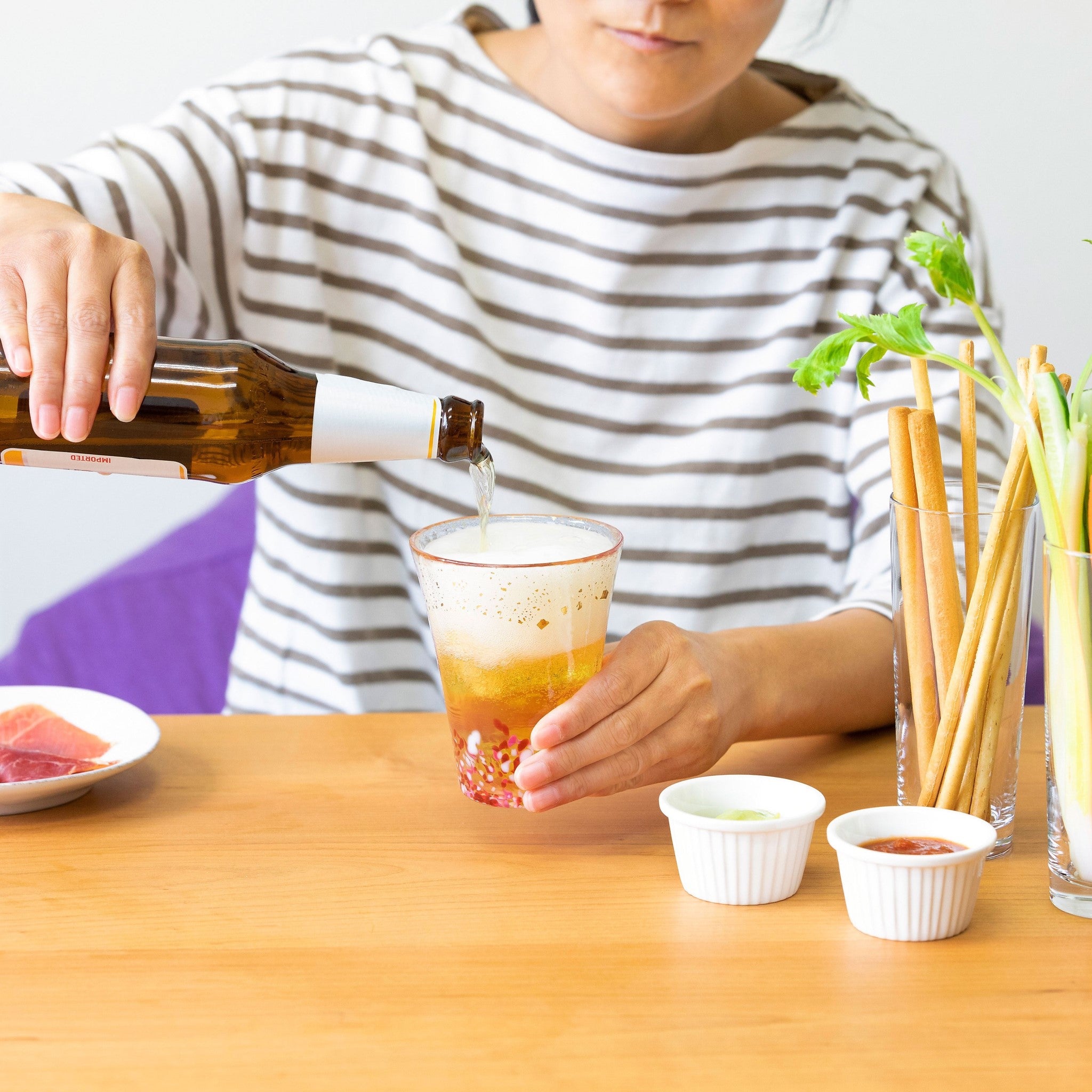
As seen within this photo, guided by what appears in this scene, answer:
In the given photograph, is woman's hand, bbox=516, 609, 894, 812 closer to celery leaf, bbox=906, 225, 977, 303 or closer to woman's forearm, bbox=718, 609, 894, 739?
woman's forearm, bbox=718, 609, 894, 739

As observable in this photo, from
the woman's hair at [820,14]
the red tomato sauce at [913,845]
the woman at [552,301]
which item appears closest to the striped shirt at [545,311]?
the woman at [552,301]

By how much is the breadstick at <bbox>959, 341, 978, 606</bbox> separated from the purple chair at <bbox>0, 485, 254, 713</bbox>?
1.19 metres

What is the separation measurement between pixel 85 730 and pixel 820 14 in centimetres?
120

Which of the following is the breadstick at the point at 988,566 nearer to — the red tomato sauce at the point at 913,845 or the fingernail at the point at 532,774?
the red tomato sauce at the point at 913,845

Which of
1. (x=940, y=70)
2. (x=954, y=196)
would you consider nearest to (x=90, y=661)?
(x=954, y=196)

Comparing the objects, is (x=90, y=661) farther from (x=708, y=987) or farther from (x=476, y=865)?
(x=708, y=987)

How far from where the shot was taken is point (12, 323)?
77 centimetres

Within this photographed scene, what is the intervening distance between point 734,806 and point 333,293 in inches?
32.6

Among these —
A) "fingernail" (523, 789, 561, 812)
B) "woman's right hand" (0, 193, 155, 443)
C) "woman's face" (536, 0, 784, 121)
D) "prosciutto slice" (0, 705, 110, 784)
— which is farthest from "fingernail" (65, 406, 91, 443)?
"woman's face" (536, 0, 784, 121)

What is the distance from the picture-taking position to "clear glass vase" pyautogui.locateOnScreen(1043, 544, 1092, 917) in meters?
0.64

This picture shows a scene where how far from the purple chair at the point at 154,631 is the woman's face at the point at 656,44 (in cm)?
82

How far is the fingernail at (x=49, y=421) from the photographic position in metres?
0.75

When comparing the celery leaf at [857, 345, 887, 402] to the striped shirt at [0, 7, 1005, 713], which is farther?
the striped shirt at [0, 7, 1005, 713]

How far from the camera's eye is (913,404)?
1251 millimetres
